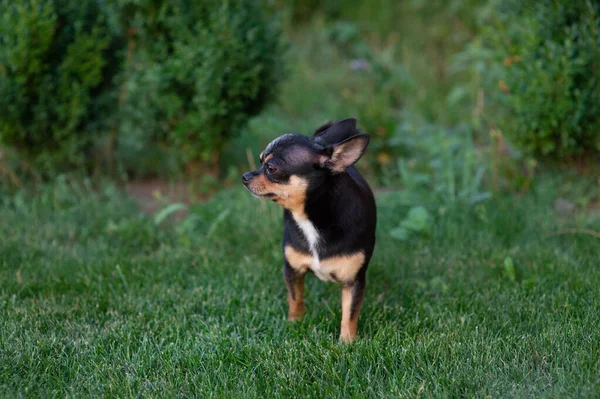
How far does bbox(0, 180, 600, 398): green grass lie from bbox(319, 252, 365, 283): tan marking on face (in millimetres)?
393

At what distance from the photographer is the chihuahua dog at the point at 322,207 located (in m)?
3.42

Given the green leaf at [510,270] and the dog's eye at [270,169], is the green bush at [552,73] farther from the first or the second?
the dog's eye at [270,169]

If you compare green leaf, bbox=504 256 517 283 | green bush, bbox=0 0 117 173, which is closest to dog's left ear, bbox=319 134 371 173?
green leaf, bbox=504 256 517 283

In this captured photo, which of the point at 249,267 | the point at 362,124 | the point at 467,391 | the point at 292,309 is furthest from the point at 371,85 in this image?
the point at 467,391

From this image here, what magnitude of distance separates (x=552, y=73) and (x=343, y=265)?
302cm

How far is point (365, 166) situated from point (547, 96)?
6.55ft

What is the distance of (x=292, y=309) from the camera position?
3906 millimetres

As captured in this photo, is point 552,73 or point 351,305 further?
point 552,73

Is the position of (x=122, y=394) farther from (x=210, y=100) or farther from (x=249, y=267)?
(x=210, y=100)

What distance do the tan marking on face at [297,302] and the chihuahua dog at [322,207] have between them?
0.05 feet

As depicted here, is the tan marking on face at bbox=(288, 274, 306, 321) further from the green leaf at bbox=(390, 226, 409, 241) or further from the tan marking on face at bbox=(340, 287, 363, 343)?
the green leaf at bbox=(390, 226, 409, 241)

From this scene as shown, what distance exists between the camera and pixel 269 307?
161 inches

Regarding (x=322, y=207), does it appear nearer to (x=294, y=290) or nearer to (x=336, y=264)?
(x=336, y=264)

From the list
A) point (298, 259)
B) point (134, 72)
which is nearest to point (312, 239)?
point (298, 259)
